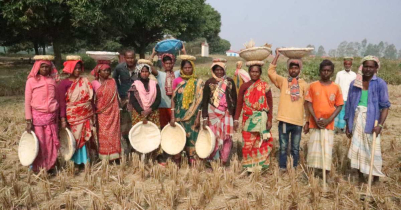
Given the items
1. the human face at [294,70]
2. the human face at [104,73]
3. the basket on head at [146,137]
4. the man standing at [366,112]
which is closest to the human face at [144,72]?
the human face at [104,73]

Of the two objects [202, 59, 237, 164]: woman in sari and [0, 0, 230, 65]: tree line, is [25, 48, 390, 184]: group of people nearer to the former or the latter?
[202, 59, 237, 164]: woman in sari

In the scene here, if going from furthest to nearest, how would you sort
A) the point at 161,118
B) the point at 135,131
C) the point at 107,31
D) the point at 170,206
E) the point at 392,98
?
the point at 107,31
the point at 392,98
the point at 161,118
the point at 135,131
the point at 170,206

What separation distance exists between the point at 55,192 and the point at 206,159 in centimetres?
224

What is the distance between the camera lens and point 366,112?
3846mm

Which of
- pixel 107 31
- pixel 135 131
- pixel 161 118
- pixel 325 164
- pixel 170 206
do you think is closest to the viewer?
pixel 170 206

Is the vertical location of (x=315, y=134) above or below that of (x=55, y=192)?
above

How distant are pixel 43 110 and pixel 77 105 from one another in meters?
0.46

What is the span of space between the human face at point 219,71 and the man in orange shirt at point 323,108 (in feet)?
4.23

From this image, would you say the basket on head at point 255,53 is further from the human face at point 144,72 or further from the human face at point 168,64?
the human face at point 144,72

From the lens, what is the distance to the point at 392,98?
11.4 meters

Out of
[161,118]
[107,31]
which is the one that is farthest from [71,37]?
[161,118]

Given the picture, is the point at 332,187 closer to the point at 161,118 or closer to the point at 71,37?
the point at 161,118

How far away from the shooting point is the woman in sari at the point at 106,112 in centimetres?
440

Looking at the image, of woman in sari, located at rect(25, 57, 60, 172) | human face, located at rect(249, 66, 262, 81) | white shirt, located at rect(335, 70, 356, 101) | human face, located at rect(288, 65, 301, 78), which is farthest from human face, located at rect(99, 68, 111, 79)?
white shirt, located at rect(335, 70, 356, 101)
